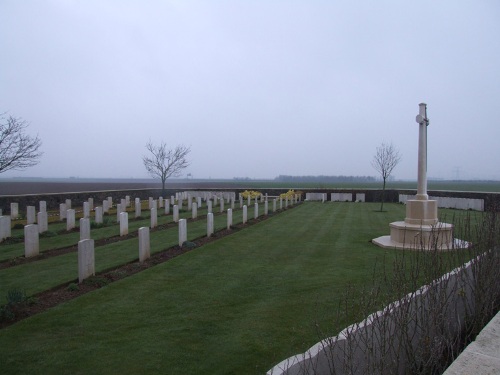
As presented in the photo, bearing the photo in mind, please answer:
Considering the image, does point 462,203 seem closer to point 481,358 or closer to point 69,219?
point 69,219

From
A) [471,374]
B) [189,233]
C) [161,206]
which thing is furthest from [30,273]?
[161,206]

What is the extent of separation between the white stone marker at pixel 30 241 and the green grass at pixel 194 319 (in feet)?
3.11

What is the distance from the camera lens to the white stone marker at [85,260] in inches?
259

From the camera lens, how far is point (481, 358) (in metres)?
2.20

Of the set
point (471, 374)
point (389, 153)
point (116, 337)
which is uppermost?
point (389, 153)

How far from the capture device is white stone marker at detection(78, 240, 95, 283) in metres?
6.59

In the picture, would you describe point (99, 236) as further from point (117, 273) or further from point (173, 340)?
point (173, 340)

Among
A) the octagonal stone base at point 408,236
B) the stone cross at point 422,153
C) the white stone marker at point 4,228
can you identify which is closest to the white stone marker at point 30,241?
the white stone marker at point 4,228

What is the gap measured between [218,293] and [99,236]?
6.95 meters

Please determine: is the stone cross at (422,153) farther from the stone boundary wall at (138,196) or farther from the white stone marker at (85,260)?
the white stone marker at (85,260)

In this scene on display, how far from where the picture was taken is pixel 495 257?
446cm

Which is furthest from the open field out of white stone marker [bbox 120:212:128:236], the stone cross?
the stone cross

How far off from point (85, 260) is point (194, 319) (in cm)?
272

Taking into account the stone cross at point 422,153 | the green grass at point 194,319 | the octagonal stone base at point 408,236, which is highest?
the stone cross at point 422,153
